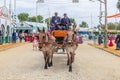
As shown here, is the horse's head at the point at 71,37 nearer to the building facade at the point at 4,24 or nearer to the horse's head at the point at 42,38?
the horse's head at the point at 42,38

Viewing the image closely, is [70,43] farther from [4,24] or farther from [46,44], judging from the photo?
[4,24]

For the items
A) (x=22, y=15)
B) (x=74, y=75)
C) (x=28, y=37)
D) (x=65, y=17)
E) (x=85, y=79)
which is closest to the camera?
(x=85, y=79)

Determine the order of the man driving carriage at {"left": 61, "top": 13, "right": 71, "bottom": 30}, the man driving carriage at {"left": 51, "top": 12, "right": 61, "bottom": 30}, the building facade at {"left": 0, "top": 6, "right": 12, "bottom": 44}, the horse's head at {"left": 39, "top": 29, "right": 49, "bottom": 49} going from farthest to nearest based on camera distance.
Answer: the building facade at {"left": 0, "top": 6, "right": 12, "bottom": 44} < the man driving carriage at {"left": 51, "top": 12, "right": 61, "bottom": 30} < the man driving carriage at {"left": 61, "top": 13, "right": 71, "bottom": 30} < the horse's head at {"left": 39, "top": 29, "right": 49, "bottom": 49}

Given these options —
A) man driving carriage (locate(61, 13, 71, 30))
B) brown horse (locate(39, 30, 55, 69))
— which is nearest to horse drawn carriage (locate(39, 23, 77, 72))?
brown horse (locate(39, 30, 55, 69))

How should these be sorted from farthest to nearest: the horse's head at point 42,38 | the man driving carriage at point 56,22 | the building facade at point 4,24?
the building facade at point 4,24 → the man driving carriage at point 56,22 → the horse's head at point 42,38

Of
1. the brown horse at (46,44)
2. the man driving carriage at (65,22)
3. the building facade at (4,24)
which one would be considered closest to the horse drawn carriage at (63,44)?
the brown horse at (46,44)

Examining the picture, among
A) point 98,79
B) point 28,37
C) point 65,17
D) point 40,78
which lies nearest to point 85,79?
point 98,79

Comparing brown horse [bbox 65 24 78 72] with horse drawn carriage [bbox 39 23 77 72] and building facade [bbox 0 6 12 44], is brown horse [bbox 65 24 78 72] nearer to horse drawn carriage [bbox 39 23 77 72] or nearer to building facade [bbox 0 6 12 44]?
horse drawn carriage [bbox 39 23 77 72]

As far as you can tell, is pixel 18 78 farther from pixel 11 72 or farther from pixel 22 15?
pixel 22 15

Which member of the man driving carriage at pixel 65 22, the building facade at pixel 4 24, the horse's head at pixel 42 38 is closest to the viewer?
the horse's head at pixel 42 38

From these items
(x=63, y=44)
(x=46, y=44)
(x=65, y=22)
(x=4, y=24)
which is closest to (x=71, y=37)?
(x=63, y=44)

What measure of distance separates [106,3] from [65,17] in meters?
21.5

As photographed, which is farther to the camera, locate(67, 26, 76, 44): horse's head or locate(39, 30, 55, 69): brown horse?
locate(39, 30, 55, 69): brown horse

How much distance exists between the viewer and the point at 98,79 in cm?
1402
